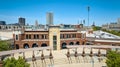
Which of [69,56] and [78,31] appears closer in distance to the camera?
[69,56]

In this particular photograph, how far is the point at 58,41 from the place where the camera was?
5481cm

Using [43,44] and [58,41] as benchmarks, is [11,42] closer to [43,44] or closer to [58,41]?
[43,44]

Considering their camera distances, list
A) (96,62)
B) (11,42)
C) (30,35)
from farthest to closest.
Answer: (30,35), (11,42), (96,62)

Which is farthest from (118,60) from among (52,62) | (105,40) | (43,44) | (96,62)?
(43,44)

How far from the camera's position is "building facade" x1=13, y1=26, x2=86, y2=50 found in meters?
54.4

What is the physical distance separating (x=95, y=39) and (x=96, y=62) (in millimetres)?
16178

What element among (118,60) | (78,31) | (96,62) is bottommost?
(96,62)

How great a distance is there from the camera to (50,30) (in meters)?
54.4

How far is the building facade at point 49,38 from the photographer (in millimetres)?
54375

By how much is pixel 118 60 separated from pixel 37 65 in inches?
657

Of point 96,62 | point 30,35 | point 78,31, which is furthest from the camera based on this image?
point 78,31

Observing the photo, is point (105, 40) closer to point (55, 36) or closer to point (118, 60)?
point (55, 36)

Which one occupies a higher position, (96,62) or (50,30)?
(50,30)

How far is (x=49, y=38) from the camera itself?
55.2 meters
